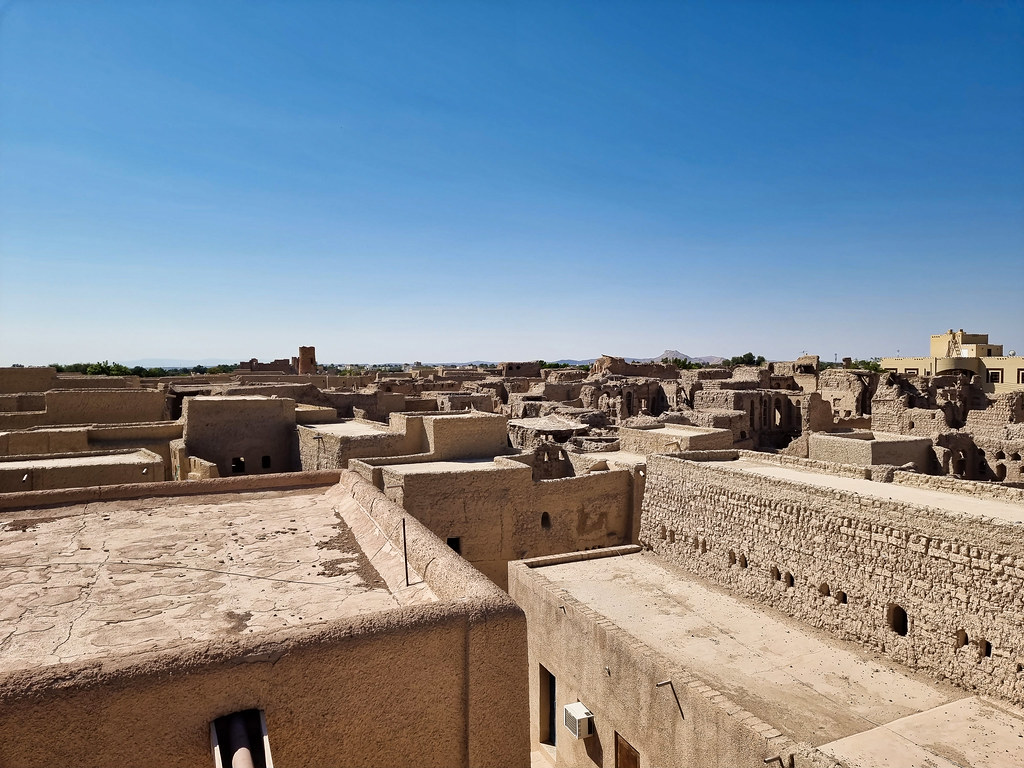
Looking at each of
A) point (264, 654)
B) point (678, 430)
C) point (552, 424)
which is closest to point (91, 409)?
point (552, 424)

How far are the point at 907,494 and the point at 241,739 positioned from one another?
10.3 m

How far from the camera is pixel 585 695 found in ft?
31.3

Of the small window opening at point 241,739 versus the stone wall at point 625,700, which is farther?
the stone wall at point 625,700

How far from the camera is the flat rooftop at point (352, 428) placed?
18.0 m

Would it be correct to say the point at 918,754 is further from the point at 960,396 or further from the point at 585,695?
the point at 960,396

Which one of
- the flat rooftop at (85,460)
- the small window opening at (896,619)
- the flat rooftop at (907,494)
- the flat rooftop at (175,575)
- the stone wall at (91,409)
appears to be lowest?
the small window opening at (896,619)

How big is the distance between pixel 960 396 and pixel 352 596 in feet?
115

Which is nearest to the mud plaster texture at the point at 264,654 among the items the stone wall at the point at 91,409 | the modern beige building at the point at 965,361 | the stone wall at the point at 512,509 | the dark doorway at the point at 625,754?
Result: the dark doorway at the point at 625,754

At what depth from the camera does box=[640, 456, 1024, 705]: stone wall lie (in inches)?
297

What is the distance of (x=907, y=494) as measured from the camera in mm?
10203

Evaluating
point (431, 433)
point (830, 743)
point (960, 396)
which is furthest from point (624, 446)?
point (960, 396)

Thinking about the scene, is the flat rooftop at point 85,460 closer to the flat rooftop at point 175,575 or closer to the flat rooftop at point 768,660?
the flat rooftop at point 175,575

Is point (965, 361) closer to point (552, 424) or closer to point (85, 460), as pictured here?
point (552, 424)

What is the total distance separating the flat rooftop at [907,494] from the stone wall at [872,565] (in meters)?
0.37
